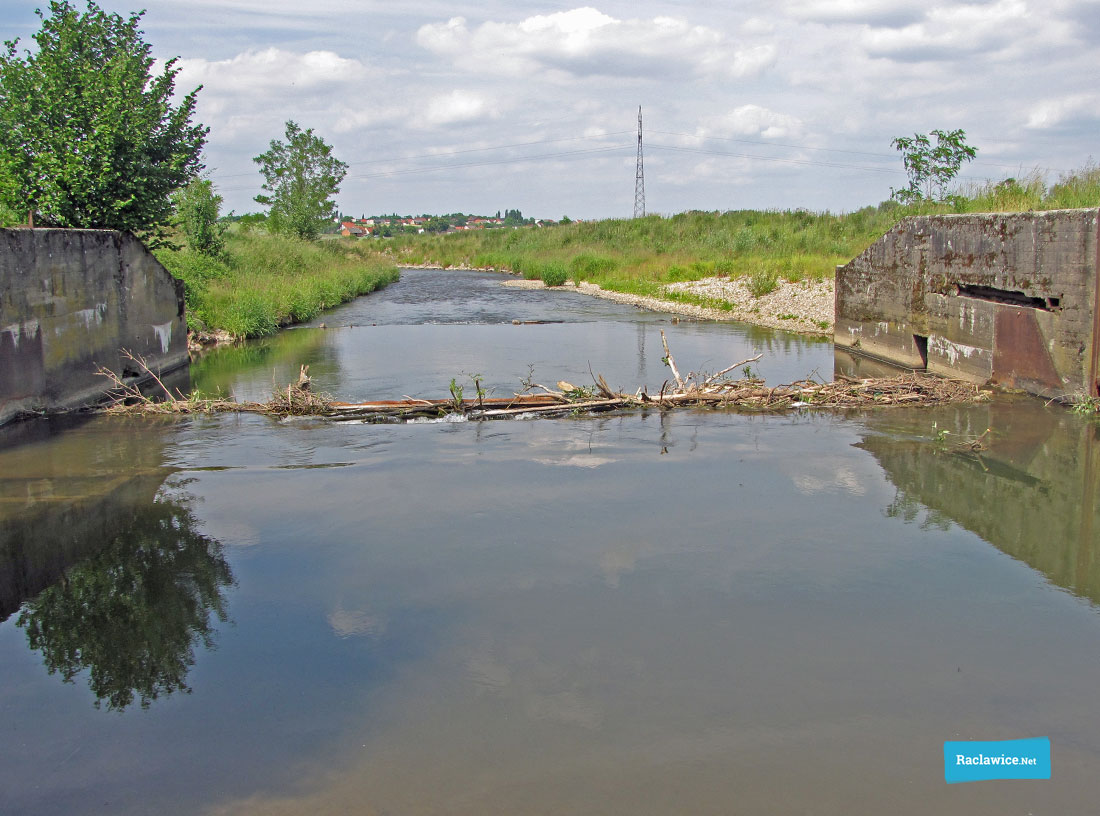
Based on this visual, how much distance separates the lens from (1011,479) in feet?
29.1

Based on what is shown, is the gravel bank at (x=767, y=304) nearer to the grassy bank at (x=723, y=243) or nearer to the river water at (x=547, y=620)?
the grassy bank at (x=723, y=243)

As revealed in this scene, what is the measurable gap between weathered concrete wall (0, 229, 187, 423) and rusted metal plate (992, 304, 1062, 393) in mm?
13322

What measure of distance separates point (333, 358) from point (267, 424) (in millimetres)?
7208

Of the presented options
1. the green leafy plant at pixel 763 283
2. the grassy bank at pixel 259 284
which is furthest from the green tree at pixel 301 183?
the green leafy plant at pixel 763 283

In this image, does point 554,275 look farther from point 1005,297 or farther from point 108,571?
point 108,571

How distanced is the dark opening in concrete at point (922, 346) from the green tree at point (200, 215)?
825 inches

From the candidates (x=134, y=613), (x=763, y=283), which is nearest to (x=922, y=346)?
(x=763, y=283)

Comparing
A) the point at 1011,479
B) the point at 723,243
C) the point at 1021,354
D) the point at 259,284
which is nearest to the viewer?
the point at 1011,479

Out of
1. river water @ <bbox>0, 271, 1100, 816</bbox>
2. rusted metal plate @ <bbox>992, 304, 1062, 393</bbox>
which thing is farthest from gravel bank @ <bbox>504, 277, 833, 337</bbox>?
river water @ <bbox>0, 271, 1100, 816</bbox>

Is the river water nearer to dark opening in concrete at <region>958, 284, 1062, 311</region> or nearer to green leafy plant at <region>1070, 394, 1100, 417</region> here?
green leafy plant at <region>1070, 394, 1100, 417</region>

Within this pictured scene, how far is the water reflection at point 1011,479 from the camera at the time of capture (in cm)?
708

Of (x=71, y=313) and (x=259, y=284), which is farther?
(x=259, y=284)

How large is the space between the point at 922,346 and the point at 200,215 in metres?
21.6

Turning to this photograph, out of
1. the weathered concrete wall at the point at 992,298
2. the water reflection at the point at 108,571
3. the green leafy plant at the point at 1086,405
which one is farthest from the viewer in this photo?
the weathered concrete wall at the point at 992,298
